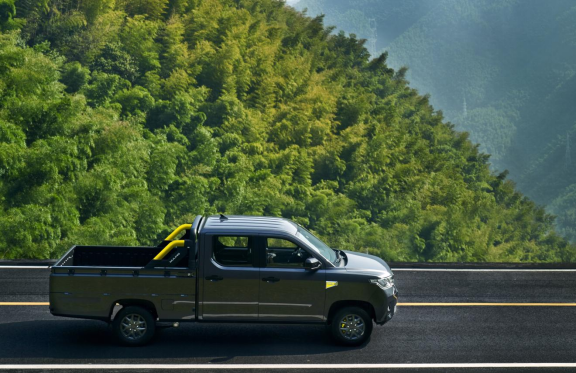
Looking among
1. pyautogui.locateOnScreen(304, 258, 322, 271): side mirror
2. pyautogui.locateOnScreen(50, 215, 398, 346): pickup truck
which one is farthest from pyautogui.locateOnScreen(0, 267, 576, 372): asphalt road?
pyautogui.locateOnScreen(304, 258, 322, 271): side mirror

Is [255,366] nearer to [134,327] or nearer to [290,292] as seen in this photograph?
[290,292]

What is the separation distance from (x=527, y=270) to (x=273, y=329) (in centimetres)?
776

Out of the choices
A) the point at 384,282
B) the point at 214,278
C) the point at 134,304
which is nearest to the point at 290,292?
the point at 214,278

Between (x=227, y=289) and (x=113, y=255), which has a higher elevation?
(x=113, y=255)

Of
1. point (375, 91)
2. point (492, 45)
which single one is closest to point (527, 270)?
point (375, 91)

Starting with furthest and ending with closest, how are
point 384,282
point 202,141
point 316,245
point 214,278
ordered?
point 202,141 < point 316,245 < point 384,282 < point 214,278

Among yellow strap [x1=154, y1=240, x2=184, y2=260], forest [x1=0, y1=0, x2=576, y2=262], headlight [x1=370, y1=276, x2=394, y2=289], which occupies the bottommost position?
headlight [x1=370, y1=276, x2=394, y2=289]

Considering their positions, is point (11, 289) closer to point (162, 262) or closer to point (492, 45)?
point (162, 262)

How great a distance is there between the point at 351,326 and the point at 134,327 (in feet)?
10.7

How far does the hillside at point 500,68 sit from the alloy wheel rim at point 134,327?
12374cm

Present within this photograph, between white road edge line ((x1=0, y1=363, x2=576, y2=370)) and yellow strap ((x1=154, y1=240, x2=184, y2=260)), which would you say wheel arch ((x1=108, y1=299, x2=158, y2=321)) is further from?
white road edge line ((x1=0, y1=363, x2=576, y2=370))

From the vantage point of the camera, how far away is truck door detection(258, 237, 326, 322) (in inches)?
390

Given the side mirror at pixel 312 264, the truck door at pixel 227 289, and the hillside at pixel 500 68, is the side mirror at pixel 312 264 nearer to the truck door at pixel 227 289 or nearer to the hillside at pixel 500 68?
the truck door at pixel 227 289

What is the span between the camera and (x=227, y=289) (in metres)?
9.85
